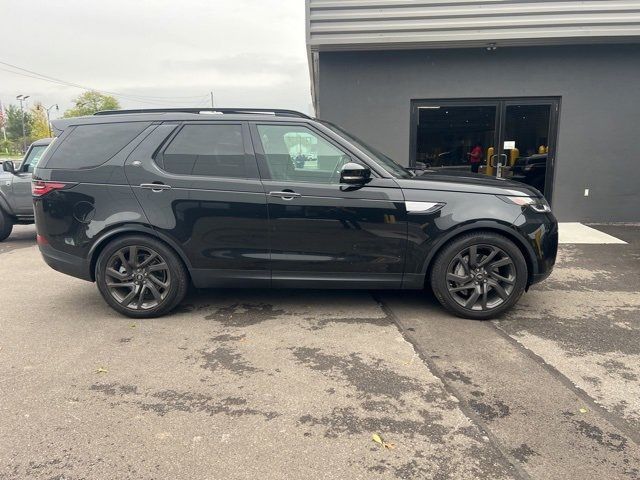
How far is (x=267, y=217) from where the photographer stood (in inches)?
169

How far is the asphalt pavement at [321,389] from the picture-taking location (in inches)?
99.0

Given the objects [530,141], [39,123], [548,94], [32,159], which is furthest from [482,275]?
[39,123]

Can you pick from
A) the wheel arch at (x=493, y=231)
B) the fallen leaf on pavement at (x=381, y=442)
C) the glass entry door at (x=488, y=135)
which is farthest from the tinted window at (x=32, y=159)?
the fallen leaf on pavement at (x=381, y=442)

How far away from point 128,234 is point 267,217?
4.35 ft

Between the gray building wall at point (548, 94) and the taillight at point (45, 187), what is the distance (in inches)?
212

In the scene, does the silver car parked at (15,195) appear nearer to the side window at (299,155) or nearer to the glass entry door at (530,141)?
the side window at (299,155)

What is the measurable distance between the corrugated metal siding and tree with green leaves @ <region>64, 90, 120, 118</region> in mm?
85438

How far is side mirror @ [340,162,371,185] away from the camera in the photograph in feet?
13.5

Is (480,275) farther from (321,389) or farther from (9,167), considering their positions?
(9,167)

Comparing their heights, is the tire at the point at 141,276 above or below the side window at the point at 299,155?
below

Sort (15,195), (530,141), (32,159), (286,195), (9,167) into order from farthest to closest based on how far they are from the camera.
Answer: (32,159)
(530,141)
(15,195)
(9,167)
(286,195)

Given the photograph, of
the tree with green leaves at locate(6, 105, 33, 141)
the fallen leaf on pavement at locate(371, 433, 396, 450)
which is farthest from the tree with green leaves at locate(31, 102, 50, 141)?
the fallen leaf on pavement at locate(371, 433, 396, 450)

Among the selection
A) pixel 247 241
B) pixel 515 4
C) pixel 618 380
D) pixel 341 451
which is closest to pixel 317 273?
pixel 247 241

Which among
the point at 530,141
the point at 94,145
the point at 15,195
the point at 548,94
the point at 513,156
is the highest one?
the point at 548,94
